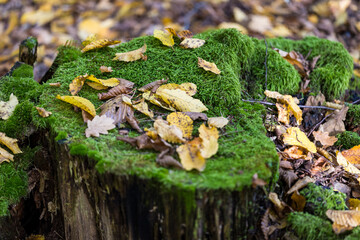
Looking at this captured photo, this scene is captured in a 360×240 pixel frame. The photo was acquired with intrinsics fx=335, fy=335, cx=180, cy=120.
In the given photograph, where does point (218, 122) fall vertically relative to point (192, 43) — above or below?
below

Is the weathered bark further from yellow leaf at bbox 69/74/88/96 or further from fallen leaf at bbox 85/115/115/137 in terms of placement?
yellow leaf at bbox 69/74/88/96

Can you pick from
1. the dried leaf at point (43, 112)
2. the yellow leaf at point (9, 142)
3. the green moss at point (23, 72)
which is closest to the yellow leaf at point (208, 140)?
the dried leaf at point (43, 112)

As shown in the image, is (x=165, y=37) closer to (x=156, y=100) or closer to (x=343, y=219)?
(x=156, y=100)

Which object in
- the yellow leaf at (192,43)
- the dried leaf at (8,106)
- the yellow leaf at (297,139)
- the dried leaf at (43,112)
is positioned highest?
the yellow leaf at (192,43)

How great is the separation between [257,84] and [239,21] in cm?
354

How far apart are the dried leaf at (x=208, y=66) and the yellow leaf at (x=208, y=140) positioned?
2.28ft

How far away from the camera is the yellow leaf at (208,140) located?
1.95 meters

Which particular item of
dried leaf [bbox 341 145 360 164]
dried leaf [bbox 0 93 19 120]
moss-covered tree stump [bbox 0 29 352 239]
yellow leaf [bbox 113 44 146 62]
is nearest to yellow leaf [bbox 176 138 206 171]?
moss-covered tree stump [bbox 0 29 352 239]

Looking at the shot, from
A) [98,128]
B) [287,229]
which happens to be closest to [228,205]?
[287,229]

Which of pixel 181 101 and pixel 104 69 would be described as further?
pixel 104 69

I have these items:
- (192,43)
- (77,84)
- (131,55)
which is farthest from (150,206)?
(192,43)

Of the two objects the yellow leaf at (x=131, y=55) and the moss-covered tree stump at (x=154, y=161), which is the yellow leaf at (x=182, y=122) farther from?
the yellow leaf at (x=131, y=55)

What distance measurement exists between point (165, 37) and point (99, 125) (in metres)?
1.26

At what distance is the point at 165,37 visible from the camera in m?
3.08
